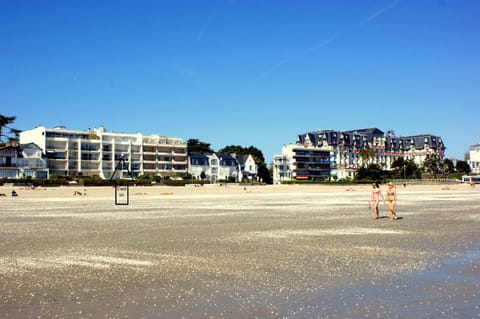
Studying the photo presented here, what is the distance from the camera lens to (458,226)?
17969mm

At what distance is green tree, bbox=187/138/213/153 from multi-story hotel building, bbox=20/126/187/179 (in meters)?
18.5

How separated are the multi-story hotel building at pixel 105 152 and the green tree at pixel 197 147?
18.5 m

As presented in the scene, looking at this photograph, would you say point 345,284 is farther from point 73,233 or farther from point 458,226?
point 458,226

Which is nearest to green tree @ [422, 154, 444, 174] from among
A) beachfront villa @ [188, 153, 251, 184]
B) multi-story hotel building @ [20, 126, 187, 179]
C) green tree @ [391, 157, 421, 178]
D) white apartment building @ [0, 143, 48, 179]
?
green tree @ [391, 157, 421, 178]

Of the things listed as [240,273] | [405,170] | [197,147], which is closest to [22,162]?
[197,147]

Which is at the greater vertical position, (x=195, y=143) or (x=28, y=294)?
(x=195, y=143)

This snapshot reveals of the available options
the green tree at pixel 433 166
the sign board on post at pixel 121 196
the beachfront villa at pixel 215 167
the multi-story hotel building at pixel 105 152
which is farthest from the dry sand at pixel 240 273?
the green tree at pixel 433 166

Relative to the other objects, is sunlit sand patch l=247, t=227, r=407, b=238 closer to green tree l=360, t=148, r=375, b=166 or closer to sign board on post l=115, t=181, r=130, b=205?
sign board on post l=115, t=181, r=130, b=205

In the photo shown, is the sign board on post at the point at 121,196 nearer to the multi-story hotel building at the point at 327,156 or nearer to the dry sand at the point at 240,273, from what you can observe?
the dry sand at the point at 240,273

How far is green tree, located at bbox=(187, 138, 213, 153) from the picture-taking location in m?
150

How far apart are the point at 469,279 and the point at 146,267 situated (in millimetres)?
5868

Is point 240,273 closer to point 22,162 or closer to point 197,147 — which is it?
point 22,162

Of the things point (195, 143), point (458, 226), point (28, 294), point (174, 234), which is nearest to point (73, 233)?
point (174, 234)

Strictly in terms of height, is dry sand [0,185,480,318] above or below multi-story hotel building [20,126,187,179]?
below
